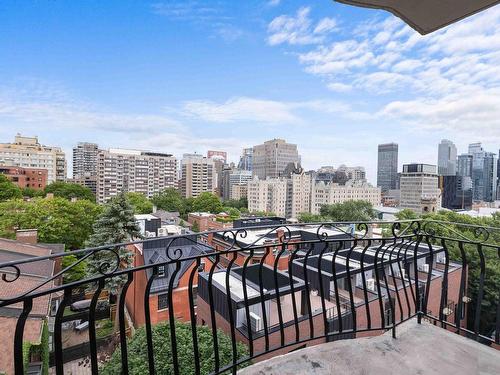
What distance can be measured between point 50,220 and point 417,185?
70884mm

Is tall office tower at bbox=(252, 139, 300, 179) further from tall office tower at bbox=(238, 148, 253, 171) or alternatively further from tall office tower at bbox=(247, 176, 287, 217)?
tall office tower at bbox=(247, 176, 287, 217)

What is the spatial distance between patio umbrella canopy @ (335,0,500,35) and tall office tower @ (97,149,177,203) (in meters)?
61.5

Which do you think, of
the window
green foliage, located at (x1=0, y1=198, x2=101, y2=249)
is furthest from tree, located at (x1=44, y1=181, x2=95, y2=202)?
the window

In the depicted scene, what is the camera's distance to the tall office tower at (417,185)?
64.3 m

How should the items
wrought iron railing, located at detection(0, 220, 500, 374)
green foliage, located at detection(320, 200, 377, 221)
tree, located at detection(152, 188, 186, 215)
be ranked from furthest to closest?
tree, located at detection(152, 188, 186, 215) → green foliage, located at detection(320, 200, 377, 221) → wrought iron railing, located at detection(0, 220, 500, 374)

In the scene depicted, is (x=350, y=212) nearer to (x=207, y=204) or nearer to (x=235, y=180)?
(x=207, y=204)

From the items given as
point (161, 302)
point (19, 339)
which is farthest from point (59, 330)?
point (161, 302)

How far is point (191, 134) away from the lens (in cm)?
9381

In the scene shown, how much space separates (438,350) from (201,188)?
72.3 m

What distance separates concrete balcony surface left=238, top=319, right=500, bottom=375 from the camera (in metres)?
1.63

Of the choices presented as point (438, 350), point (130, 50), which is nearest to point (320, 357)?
point (438, 350)

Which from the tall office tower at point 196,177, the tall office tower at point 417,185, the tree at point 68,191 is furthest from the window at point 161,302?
the tall office tower at point 417,185

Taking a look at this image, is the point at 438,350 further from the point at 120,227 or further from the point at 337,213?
the point at 337,213

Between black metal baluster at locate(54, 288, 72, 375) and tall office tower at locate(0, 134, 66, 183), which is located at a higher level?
tall office tower at locate(0, 134, 66, 183)
